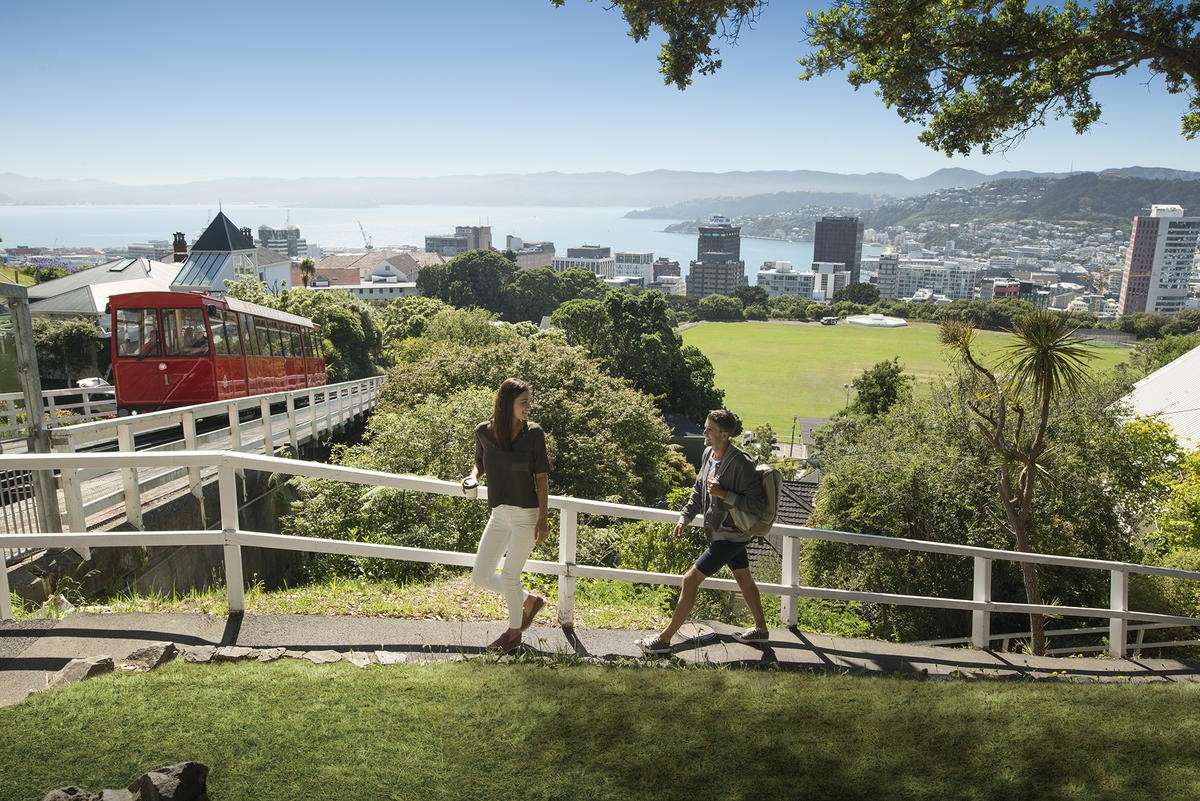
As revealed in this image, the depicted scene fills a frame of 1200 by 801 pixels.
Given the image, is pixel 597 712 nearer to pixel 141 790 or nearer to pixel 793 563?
pixel 141 790

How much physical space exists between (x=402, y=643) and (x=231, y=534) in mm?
1330

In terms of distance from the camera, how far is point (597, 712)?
415 cm

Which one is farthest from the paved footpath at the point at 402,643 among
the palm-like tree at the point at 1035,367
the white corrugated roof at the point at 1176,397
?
the white corrugated roof at the point at 1176,397

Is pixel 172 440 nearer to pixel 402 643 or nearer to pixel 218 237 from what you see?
pixel 402 643

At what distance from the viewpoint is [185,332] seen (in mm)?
16766

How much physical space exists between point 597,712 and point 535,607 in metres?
1.07

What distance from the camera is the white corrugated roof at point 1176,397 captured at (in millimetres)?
24891

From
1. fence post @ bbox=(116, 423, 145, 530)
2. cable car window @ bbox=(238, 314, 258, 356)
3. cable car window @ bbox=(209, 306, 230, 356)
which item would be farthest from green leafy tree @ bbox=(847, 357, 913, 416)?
fence post @ bbox=(116, 423, 145, 530)

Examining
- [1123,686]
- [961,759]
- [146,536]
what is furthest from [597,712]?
[1123,686]

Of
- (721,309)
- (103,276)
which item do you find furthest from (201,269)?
(721,309)

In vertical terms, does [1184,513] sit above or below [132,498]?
below

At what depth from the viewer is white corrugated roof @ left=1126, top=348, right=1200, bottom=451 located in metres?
24.9

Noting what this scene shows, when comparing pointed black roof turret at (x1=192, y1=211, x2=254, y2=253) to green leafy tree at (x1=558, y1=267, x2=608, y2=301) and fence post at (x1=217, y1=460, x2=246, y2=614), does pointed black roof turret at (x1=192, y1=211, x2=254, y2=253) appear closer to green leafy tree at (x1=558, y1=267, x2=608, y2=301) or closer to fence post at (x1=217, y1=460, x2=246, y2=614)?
green leafy tree at (x1=558, y1=267, x2=608, y2=301)

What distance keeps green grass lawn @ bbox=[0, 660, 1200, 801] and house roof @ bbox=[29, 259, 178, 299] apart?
51.8m
